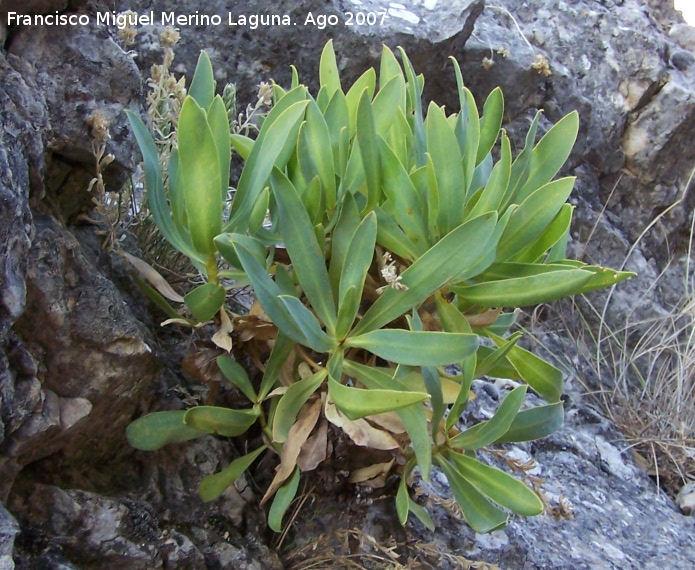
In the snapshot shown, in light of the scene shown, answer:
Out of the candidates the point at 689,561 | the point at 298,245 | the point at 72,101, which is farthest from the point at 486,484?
the point at 72,101

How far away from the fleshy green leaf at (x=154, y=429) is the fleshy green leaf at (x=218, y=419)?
35mm

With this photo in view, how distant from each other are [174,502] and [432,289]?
0.62m

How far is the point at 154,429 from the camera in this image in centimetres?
119

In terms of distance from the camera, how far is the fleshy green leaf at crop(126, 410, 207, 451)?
1.19 m

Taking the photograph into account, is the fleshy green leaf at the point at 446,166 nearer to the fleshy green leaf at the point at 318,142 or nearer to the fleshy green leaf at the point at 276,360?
the fleshy green leaf at the point at 318,142

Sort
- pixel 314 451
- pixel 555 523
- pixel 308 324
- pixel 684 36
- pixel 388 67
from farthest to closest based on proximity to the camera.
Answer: pixel 684 36 < pixel 555 523 < pixel 388 67 < pixel 314 451 < pixel 308 324

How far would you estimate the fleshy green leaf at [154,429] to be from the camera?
3.90ft

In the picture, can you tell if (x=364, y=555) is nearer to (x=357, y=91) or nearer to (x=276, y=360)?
(x=276, y=360)

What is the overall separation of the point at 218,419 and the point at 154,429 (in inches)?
4.2

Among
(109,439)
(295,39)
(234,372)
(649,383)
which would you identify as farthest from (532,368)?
(649,383)

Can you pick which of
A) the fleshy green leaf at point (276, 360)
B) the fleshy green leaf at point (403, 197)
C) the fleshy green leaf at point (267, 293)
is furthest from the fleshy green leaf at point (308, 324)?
the fleshy green leaf at point (403, 197)

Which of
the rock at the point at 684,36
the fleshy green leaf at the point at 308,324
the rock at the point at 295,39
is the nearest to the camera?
the fleshy green leaf at the point at 308,324

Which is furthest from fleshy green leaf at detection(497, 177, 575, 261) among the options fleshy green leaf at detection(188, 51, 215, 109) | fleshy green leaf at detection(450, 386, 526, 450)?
fleshy green leaf at detection(188, 51, 215, 109)

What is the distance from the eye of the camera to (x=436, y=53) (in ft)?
8.77
